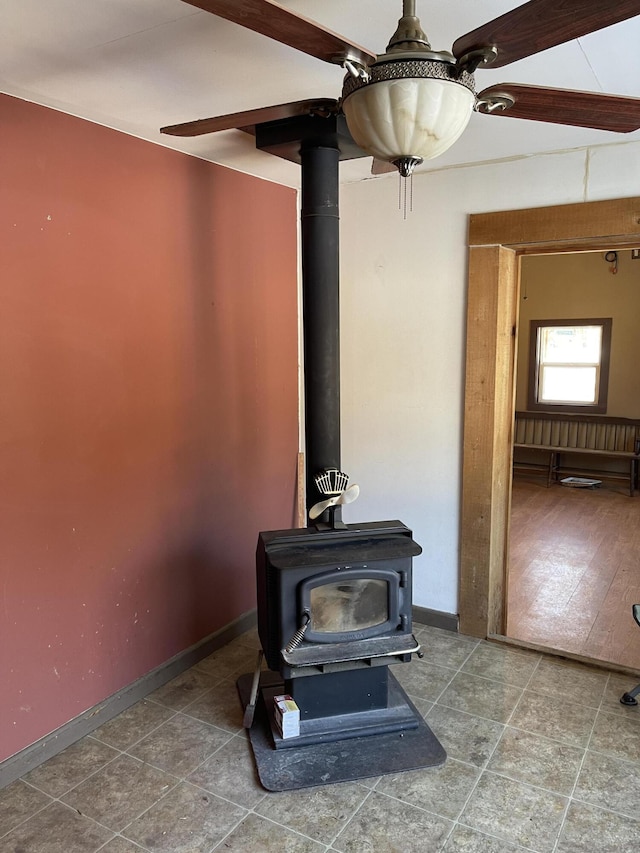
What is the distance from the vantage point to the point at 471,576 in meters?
3.21

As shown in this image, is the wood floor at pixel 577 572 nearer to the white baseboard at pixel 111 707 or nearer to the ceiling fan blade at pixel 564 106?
the white baseboard at pixel 111 707

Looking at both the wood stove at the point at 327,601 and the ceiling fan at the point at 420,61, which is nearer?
the ceiling fan at the point at 420,61

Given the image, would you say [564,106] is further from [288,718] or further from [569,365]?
[569,365]

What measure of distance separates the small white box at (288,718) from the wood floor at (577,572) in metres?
1.45

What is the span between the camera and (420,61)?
125 centimetres

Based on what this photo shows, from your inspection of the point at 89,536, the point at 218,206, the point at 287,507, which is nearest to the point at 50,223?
the point at 218,206

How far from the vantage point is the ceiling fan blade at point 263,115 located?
5.74 feet

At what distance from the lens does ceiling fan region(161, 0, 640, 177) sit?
3.68 ft

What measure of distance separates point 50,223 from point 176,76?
2.22 ft

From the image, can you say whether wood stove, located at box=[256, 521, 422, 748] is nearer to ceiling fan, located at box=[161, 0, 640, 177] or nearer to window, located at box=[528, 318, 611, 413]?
ceiling fan, located at box=[161, 0, 640, 177]

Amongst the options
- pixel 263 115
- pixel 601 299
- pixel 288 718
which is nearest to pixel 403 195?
pixel 263 115

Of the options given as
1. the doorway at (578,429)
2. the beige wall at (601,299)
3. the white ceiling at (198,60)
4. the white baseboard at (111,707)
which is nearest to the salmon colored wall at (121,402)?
the white baseboard at (111,707)

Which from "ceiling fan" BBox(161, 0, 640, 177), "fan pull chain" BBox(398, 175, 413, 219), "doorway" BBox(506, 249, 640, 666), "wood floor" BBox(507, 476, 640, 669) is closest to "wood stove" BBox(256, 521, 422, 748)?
"wood floor" BBox(507, 476, 640, 669)

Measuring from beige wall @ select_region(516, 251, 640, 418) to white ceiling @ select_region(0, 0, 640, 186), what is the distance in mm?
4612
